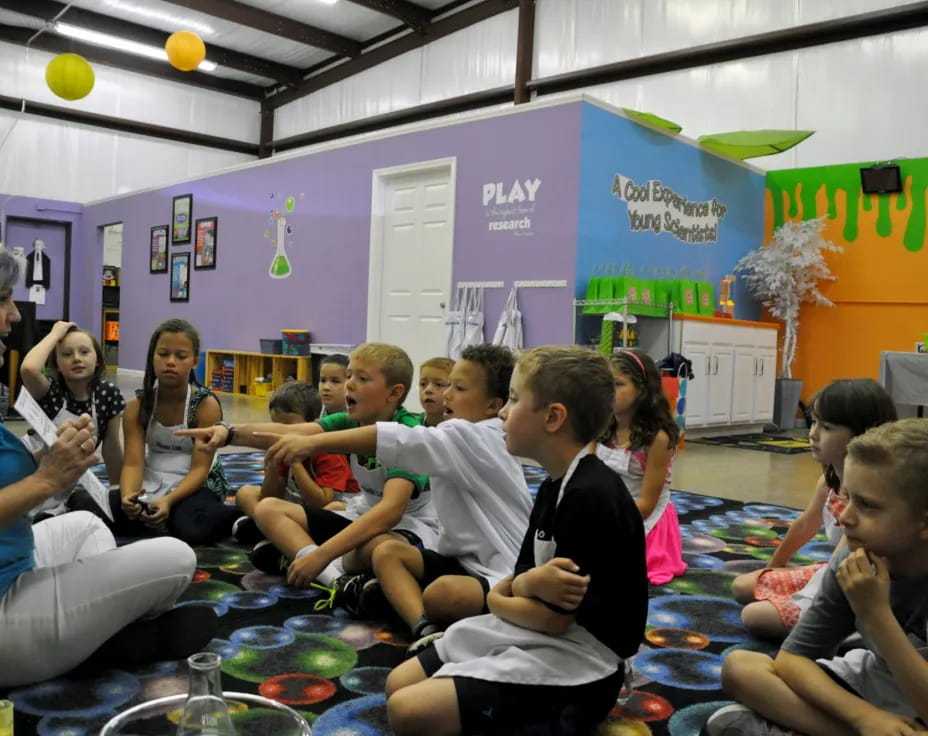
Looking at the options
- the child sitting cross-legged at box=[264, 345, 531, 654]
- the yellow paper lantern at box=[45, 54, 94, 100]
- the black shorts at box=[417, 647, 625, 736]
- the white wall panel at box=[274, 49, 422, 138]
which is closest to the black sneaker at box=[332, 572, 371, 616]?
the child sitting cross-legged at box=[264, 345, 531, 654]

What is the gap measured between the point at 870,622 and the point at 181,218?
1029 centimetres

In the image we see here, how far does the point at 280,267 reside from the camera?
28.7ft

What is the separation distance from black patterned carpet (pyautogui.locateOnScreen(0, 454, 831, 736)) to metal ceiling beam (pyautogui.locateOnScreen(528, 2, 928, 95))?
690cm

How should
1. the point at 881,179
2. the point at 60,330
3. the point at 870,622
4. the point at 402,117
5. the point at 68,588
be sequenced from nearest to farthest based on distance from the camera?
the point at 870,622, the point at 68,588, the point at 60,330, the point at 881,179, the point at 402,117

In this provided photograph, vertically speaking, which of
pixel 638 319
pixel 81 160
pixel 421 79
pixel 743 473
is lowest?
pixel 743 473

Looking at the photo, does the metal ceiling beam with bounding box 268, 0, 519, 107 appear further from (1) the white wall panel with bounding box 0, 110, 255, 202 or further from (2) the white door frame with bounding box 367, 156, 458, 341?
(2) the white door frame with bounding box 367, 156, 458, 341

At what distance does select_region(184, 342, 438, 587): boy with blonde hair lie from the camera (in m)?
2.06

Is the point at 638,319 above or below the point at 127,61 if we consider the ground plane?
below

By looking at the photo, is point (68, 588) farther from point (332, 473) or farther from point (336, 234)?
point (336, 234)

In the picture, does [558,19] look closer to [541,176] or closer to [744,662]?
[541,176]

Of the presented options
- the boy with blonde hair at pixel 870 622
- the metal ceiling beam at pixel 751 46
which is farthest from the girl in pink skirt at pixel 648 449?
the metal ceiling beam at pixel 751 46

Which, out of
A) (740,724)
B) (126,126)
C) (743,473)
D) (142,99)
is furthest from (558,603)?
(142,99)

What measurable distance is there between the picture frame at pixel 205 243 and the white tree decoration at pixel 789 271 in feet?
19.8

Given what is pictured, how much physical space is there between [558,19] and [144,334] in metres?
6.94
